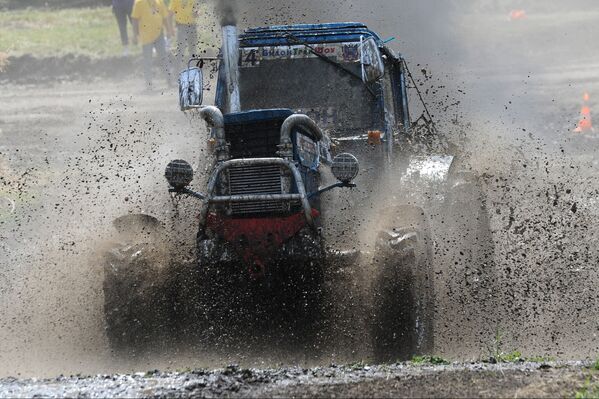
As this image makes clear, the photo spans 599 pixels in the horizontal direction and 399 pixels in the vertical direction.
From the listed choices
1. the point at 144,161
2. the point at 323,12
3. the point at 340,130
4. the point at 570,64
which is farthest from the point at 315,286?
the point at 570,64

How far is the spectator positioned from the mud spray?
1999mm

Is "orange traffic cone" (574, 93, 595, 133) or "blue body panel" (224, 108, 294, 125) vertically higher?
"orange traffic cone" (574, 93, 595, 133)

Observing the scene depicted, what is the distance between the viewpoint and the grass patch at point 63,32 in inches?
952

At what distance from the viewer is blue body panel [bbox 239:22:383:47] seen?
1102 cm

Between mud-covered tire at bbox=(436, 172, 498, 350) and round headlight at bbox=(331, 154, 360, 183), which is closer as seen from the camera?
round headlight at bbox=(331, 154, 360, 183)

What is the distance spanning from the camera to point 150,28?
21906 mm

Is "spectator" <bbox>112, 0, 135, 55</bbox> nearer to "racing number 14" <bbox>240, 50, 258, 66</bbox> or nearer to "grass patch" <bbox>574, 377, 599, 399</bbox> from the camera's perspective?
"racing number 14" <bbox>240, 50, 258, 66</bbox>

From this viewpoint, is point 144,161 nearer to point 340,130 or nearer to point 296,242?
point 340,130

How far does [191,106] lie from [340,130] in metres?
1.85

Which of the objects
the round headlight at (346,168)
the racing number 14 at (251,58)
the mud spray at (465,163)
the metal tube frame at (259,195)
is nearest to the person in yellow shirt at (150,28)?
the mud spray at (465,163)

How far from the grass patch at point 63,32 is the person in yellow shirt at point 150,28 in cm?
90

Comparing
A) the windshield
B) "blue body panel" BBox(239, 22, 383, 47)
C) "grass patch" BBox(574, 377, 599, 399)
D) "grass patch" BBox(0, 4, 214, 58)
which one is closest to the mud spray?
"blue body panel" BBox(239, 22, 383, 47)

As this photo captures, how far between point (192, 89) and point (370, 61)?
2198mm

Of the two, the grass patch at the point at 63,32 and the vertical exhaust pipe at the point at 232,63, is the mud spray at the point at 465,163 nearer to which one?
the vertical exhaust pipe at the point at 232,63
